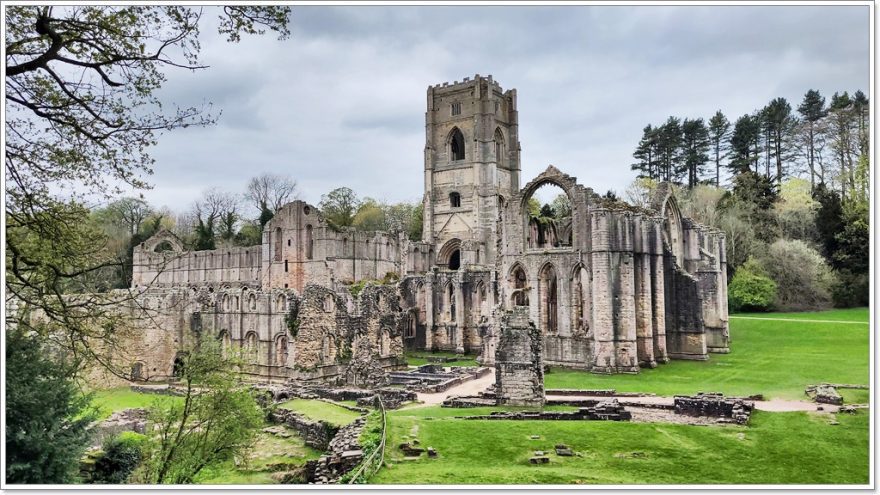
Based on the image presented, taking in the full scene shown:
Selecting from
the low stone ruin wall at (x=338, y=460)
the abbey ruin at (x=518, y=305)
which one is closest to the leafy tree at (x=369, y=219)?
the abbey ruin at (x=518, y=305)

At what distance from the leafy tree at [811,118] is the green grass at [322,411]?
17721mm

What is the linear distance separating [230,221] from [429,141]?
25019 mm

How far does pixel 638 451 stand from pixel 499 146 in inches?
1616

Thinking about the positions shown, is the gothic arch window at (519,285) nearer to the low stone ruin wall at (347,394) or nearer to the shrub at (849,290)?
the low stone ruin wall at (347,394)

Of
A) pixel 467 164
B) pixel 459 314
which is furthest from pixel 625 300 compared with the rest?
pixel 467 164

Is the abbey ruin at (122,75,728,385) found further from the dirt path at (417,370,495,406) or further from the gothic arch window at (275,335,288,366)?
the dirt path at (417,370,495,406)

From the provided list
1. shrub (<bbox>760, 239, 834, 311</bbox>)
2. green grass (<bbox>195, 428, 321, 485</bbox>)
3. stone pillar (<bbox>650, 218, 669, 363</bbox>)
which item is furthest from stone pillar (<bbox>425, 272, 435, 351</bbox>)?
shrub (<bbox>760, 239, 834, 311</bbox>)

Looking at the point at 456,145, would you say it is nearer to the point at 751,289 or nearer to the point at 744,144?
the point at 744,144

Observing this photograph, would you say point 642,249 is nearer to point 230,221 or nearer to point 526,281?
point 526,281

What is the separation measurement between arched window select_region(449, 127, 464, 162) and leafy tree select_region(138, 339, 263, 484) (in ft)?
129

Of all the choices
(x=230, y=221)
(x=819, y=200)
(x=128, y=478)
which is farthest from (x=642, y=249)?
(x=230, y=221)

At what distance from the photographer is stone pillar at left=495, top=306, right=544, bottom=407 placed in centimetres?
1823

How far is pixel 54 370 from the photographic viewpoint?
382 inches

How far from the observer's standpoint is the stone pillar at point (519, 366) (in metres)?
18.2
